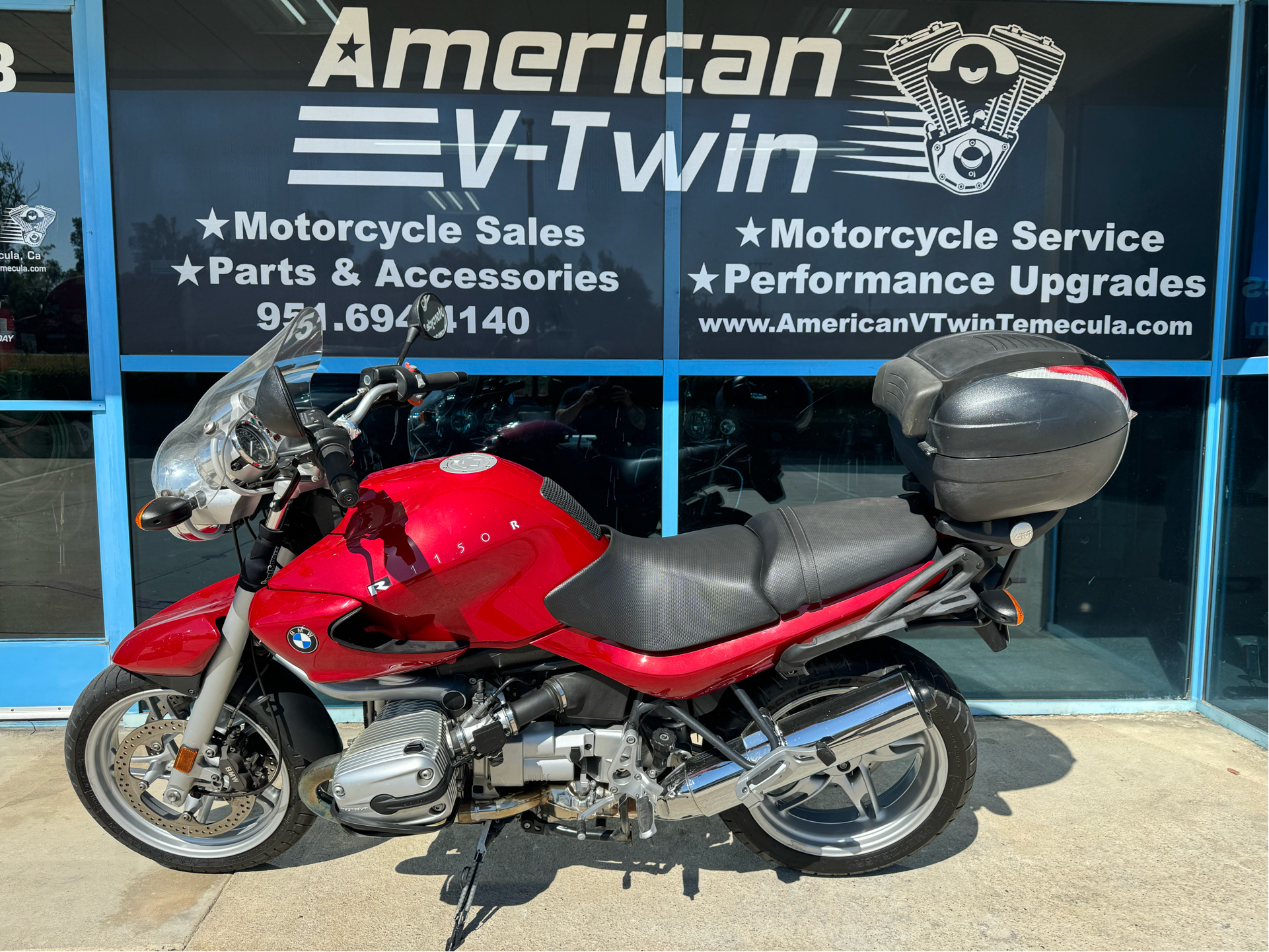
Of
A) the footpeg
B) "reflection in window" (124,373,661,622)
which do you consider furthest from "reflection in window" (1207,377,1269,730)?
the footpeg

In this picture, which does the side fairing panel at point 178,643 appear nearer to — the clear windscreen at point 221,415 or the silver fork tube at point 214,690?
the silver fork tube at point 214,690

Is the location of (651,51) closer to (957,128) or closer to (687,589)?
(957,128)

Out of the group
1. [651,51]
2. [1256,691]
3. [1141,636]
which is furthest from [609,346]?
[1256,691]

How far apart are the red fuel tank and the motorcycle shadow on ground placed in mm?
831

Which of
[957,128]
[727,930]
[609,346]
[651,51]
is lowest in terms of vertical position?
[727,930]

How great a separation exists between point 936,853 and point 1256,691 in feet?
6.35

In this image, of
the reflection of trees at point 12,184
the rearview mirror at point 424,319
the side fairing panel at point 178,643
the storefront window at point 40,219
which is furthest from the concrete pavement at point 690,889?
the reflection of trees at point 12,184

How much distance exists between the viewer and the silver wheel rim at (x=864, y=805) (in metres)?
2.43

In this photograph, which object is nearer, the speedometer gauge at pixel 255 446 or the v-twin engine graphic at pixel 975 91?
the speedometer gauge at pixel 255 446

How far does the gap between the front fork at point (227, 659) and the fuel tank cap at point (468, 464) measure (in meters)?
0.37

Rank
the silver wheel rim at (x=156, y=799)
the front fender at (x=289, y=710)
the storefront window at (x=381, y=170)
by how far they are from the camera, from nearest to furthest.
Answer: the front fender at (x=289, y=710) < the silver wheel rim at (x=156, y=799) < the storefront window at (x=381, y=170)

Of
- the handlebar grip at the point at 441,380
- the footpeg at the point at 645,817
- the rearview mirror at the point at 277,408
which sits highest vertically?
the handlebar grip at the point at 441,380

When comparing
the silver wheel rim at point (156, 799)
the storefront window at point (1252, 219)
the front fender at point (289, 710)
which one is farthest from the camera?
the storefront window at point (1252, 219)

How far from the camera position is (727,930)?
2.30 metres
